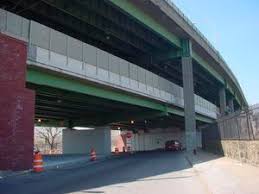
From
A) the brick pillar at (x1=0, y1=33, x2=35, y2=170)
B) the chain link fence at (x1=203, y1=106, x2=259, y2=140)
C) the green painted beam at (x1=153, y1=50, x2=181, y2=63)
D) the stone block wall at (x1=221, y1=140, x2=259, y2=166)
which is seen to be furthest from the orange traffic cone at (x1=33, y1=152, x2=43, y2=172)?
the green painted beam at (x1=153, y1=50, x2=181, y2=63)

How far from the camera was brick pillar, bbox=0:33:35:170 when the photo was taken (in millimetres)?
20844

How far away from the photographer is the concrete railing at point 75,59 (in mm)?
23406

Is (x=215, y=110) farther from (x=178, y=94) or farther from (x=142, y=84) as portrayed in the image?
(x=142, y=84)

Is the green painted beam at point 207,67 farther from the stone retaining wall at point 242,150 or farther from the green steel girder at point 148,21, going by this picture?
the stone retaining wall at point 242,150

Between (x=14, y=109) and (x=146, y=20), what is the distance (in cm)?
1815

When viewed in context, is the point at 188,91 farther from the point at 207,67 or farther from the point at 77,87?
the point at 77,87

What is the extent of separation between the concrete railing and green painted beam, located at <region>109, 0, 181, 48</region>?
3633 millimetres

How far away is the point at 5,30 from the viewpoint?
72.4 ft

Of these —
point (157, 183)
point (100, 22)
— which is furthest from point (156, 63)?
point (157, 183)

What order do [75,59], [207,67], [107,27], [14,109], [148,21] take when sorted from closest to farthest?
[14,109] < [75,59] < [107,27] < [148,21] < [207,67]

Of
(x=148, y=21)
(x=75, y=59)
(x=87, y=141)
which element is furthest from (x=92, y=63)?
(x=87, y=141)

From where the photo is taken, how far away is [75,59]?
2811 cm

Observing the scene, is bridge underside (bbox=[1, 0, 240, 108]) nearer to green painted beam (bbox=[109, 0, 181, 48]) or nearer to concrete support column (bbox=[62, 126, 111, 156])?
green painted beam (bbox=[109, 0, 181, 48])

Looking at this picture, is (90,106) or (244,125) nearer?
(244,125)
